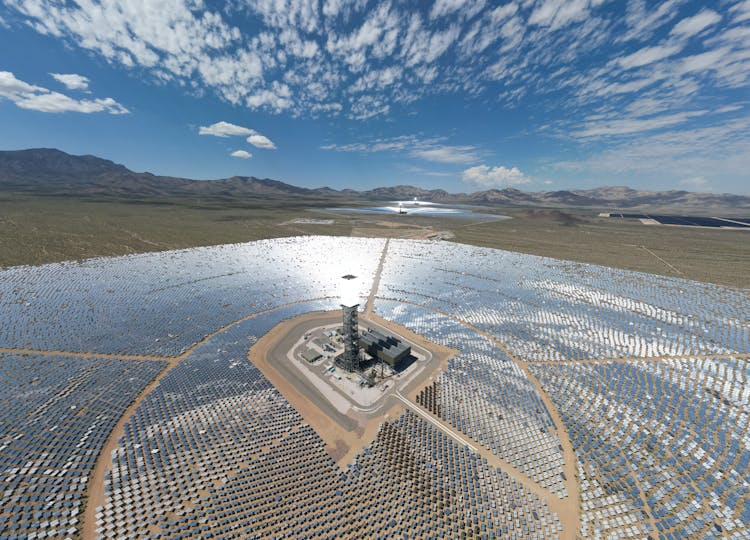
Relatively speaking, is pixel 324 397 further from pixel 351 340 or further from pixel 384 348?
pixel 384 348

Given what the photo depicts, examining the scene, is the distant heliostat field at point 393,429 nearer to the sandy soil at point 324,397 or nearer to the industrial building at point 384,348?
the sandy soil at point 324,397

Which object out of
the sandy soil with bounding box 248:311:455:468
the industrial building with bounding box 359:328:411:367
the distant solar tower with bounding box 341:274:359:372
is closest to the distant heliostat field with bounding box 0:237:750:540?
the sandy soil with bounding box 248:311:455:468

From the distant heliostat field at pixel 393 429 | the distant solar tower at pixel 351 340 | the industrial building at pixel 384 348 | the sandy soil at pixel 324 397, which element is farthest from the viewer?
the industrial building at pixel 384 348

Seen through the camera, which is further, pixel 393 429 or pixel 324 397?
pixel 324 397

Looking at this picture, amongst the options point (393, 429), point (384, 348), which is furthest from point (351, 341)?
point (393, 429)

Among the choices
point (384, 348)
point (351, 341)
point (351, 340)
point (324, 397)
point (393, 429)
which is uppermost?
point (351, 340)

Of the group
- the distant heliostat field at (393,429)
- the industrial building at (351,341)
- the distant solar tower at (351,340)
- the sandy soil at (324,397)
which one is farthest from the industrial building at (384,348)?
the distant heliostat field at (393,429)

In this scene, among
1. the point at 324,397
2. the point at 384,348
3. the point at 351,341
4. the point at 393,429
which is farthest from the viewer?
the point at 384,348
